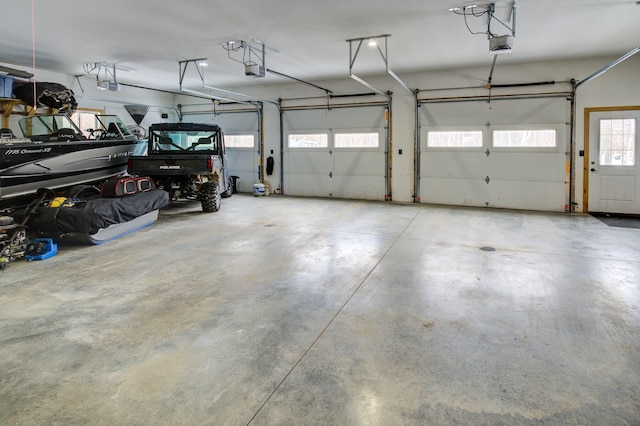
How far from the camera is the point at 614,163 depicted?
7.93 meters

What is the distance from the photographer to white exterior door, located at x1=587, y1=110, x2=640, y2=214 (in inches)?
307

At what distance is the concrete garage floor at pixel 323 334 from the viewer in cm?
202

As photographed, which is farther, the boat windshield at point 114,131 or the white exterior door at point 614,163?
the white exterior door at point 614,163

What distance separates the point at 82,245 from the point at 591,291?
6.05 meters

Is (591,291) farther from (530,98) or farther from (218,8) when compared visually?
(530,98)

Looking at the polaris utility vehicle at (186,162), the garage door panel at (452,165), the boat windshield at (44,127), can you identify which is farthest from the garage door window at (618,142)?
the boat windshield at (44,127)

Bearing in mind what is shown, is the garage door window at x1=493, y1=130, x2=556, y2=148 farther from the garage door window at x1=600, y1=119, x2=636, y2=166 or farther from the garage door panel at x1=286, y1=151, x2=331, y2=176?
the garage door panel at x1=286, y1=151, x2=331, y2=176

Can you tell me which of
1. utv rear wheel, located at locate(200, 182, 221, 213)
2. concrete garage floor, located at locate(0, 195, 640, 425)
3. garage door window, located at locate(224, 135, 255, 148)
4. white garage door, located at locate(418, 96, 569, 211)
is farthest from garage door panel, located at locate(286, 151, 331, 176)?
concrete garage floor, located at locate(0, 195, 640, 425)

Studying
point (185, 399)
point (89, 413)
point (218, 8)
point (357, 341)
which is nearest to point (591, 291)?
point (357, 341)

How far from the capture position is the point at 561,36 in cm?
643

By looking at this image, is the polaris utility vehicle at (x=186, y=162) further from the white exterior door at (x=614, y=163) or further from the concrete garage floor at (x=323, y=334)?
the white exterior door at (x=614, y=163)

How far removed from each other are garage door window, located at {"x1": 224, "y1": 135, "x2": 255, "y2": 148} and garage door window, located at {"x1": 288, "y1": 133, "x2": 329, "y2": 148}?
1376 millimetres

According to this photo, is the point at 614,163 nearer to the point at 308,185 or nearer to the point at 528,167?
the point at 528,167

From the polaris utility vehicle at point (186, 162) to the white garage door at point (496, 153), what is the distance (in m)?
4.90
